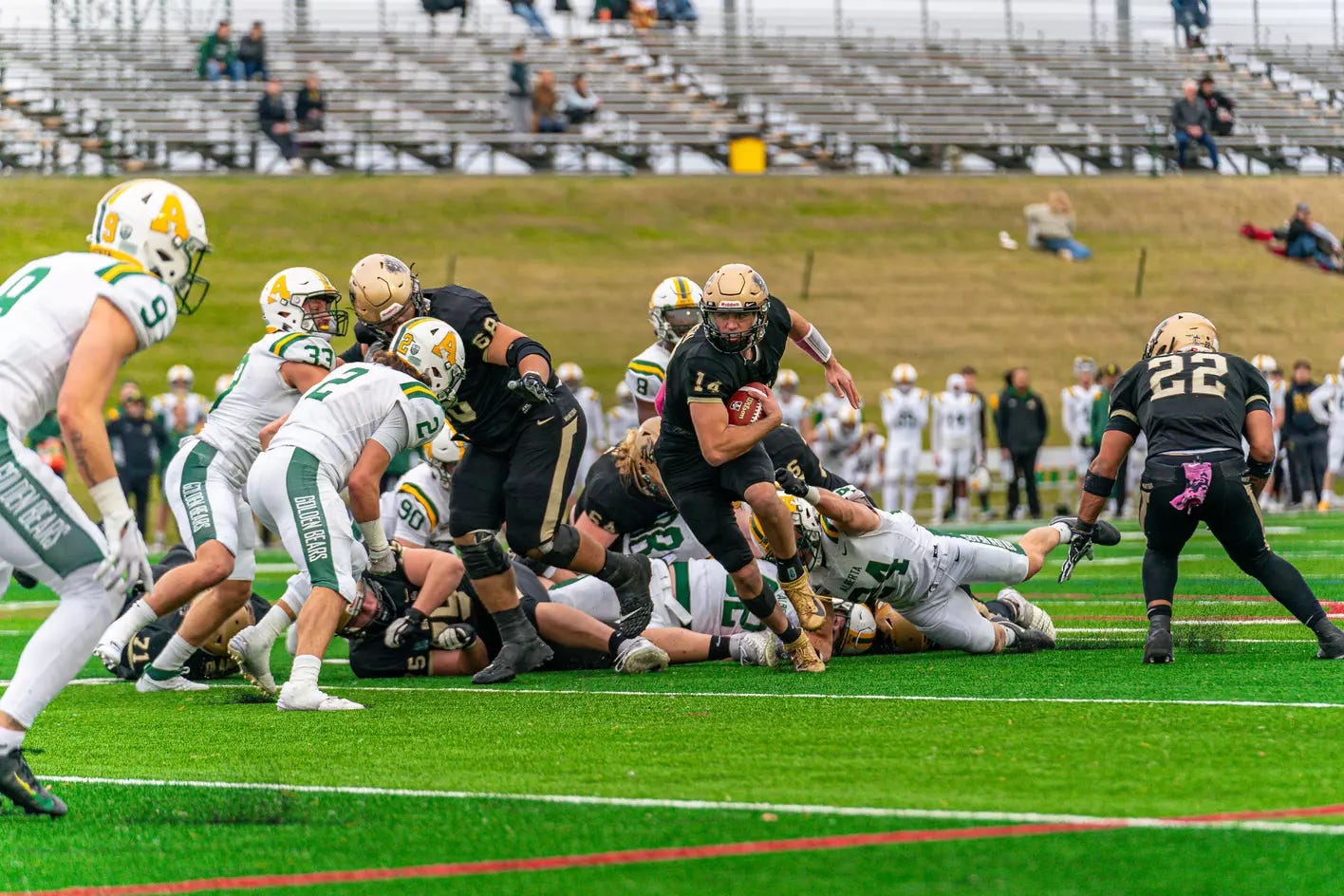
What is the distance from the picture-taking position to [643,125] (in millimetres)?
31750

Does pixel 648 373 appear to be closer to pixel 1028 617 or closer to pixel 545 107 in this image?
pixel 1028 617

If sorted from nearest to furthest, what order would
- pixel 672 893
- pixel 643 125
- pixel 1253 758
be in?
pixel 672 893 < pixel 1253 758 < pixel 643 125

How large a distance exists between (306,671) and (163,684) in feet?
4.95

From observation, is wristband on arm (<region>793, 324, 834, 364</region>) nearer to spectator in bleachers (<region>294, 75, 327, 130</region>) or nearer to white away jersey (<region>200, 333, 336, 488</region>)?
white away jersey (<region>200, 333, 336, 488</region>)

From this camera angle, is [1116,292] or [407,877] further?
[1116,292]

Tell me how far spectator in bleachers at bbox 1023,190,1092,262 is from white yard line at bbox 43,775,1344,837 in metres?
27.1

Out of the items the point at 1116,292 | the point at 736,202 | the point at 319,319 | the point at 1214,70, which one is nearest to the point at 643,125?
the point at 736,202

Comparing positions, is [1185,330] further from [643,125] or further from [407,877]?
[643,125]

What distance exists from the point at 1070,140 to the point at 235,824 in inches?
1219

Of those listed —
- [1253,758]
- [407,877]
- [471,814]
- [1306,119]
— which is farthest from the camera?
[1306,119]

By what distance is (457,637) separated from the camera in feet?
26.7

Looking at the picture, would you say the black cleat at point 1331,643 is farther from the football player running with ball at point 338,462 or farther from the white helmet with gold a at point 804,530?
the football player running with ball at point 338,462

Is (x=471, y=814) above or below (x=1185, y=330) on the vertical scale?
below

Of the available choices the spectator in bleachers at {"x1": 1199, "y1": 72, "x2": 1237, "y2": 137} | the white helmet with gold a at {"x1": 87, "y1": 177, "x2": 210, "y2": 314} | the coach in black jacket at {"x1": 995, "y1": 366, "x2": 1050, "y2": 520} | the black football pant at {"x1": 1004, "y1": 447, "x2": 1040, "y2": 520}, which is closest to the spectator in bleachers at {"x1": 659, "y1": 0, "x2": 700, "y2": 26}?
the spectator in bleachers at {"x1": 1199, "y1": 72, "x2": 1237, "y2": 137}
